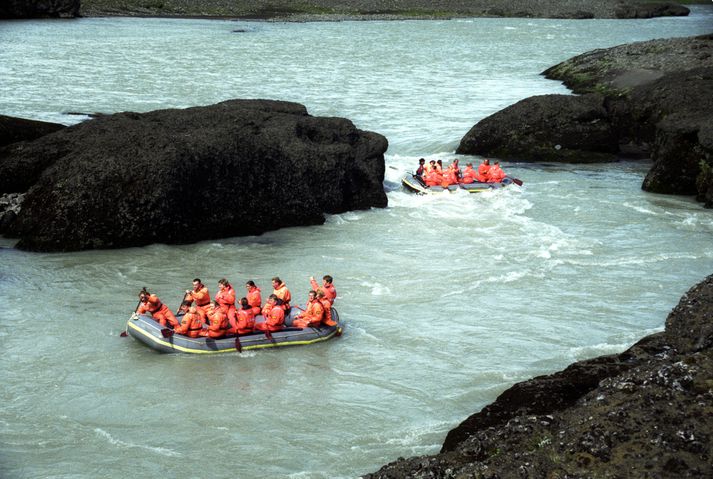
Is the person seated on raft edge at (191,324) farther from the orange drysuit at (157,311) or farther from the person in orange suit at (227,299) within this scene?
the person in orange suit at (227,299)

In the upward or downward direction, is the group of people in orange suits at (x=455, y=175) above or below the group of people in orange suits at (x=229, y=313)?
above

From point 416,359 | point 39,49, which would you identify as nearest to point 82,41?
point 39,49

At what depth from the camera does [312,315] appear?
18.9 meters

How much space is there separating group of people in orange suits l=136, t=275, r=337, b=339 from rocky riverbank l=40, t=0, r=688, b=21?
239 feet

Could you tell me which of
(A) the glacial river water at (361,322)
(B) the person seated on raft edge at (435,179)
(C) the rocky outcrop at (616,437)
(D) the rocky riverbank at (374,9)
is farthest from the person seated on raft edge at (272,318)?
(D) the rocky riverbank at (374,9)

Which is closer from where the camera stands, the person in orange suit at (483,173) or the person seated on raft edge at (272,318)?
the person seated on raft edge at (272,318)

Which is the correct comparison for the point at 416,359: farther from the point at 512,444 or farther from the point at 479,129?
the point at 479,129

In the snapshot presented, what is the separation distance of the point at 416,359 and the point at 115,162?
10868mm

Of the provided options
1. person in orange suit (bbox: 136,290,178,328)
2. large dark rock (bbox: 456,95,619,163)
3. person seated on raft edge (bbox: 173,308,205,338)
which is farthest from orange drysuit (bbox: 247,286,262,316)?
large dark rock (bbox: 456,95,619,163)

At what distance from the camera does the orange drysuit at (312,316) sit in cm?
1880

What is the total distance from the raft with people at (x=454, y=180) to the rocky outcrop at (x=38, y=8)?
195 ft

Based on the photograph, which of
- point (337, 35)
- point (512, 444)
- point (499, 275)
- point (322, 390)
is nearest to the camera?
point (512, 444)

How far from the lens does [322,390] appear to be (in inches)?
663

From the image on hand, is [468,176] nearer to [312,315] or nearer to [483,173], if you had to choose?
[483,173]
